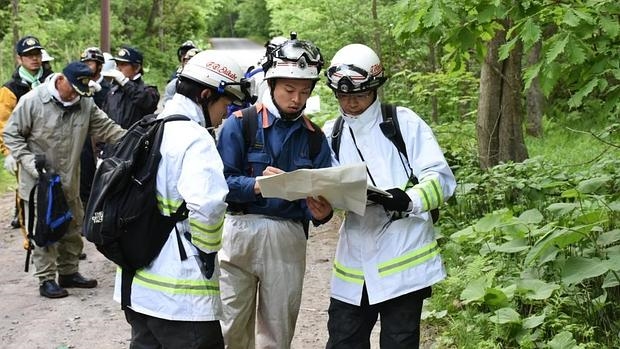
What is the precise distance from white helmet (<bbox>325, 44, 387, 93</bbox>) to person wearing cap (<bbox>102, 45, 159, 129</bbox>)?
204 inches

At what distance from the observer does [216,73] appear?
3725 millimetres

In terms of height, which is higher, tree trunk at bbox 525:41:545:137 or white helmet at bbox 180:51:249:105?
white helmet at bbox 180:51:249:105

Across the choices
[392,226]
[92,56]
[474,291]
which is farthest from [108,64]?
[392,226]

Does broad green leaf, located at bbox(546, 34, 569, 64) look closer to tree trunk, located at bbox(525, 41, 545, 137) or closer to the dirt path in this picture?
the dirt path

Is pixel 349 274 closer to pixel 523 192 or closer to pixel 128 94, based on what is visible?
pixel 523 192

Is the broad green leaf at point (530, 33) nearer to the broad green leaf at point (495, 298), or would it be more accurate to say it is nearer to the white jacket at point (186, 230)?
the broad green leaf at point (495, 298)

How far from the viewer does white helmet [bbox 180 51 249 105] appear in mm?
3703

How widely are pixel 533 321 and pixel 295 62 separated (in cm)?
228

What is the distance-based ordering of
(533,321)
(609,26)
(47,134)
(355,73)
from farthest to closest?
(47,134), (533,321), (609,26), (355,73)

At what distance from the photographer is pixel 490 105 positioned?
347 inches

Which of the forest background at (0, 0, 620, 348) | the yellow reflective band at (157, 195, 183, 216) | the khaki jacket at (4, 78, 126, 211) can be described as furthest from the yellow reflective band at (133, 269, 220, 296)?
the khaki jacket at (4, 78, 126, 211)

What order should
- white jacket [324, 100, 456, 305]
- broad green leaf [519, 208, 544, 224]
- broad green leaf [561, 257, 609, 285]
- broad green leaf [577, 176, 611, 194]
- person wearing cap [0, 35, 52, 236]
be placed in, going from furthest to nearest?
1. person wearing cap [0, 35, 52, 236]
2. broad green leaf [577, 176, 611, 194]
3. broad green leaf [519, 208, 544, 224]
4. broad green leaf [561, 257, 609, 285]
5. white jacket [324, 100, 456, 305]

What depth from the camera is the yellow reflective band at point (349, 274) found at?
4.11 metres

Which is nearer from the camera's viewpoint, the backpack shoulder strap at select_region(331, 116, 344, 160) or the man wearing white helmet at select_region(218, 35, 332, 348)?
the man wearing white helmet at select_region(218, 35, 332, 348)
